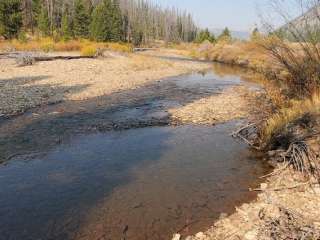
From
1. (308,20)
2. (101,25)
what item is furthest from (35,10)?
(308,20)

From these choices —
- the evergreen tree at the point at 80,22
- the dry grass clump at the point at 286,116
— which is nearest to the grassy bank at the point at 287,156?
the dry grass clump at the point at 286,116

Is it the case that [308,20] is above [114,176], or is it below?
above

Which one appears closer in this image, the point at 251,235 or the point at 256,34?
the point at 251,235

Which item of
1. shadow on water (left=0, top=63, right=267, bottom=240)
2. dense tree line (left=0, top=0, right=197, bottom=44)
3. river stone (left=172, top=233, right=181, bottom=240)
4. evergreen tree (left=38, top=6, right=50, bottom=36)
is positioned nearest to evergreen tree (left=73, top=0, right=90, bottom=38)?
dense tree line (left=0, top=0, right=197, bottom=44)

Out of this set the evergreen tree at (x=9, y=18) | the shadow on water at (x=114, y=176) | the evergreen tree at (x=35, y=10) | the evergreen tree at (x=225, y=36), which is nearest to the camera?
the shadow on water at (x=114, y=176)

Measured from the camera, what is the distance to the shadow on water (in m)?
7.36

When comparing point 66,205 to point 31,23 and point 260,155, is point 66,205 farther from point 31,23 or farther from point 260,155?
point 31,23

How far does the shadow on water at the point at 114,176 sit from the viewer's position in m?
7.36

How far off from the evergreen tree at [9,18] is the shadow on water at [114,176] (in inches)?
1754

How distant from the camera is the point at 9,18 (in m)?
56.1

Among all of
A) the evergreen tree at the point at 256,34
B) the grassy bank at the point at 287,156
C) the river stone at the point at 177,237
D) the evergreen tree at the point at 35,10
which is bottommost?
the river stone at the point at 177,237

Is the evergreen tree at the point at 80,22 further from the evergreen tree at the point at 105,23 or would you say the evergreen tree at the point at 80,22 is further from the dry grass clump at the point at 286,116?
the dry grass clump at the point at 286,116

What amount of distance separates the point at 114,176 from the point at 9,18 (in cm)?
5392

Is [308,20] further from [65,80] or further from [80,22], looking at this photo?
[80,22]
